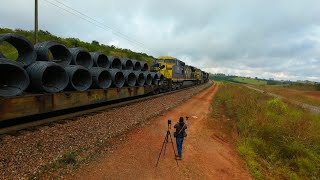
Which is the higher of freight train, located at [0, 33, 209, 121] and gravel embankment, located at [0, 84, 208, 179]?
freight train, located at [0, 33, 209, 121]

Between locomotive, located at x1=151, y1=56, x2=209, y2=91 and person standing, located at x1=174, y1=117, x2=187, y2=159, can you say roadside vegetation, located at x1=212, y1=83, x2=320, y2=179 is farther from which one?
locomotive, located at x1=151, y1=56, x2=209, y2=91

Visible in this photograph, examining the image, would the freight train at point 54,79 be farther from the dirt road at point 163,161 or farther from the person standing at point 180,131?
the person standing at point 180,131

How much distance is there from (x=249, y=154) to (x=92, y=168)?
5.78 metres

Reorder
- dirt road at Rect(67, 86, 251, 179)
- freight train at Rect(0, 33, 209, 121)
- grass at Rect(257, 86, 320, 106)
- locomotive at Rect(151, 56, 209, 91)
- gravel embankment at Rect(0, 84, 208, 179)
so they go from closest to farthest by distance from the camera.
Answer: gravel embankment at Rect(0, 84, 208, 179), dirt road at Rect(67, 86, 251, 179), freight train at Rect(0, 33, 209, 121), locomotive at Rect(151, 56, 209, 91), grass at Rect(257, 86, 320, 106)

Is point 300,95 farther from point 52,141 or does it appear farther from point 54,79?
point 52,141

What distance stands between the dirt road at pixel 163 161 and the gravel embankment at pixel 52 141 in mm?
817

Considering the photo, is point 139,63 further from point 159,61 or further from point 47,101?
point 47,101

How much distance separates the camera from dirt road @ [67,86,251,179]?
6801 mm

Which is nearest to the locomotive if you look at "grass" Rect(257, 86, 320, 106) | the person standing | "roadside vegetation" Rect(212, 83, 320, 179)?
"roadside vegetation" Rect(212, 83, 320, 179)

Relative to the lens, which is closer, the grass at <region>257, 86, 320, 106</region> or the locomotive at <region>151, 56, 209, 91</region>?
the locomotive at <region>151, 56, 209, 91</region>

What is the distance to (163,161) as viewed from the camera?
7.88 meters

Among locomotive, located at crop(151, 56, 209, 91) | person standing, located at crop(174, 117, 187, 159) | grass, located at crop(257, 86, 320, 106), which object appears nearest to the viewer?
person standing, located at crop(174, 117, 187, 159)

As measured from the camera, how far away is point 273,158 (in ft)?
33.3

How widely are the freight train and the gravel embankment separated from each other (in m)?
0.95
